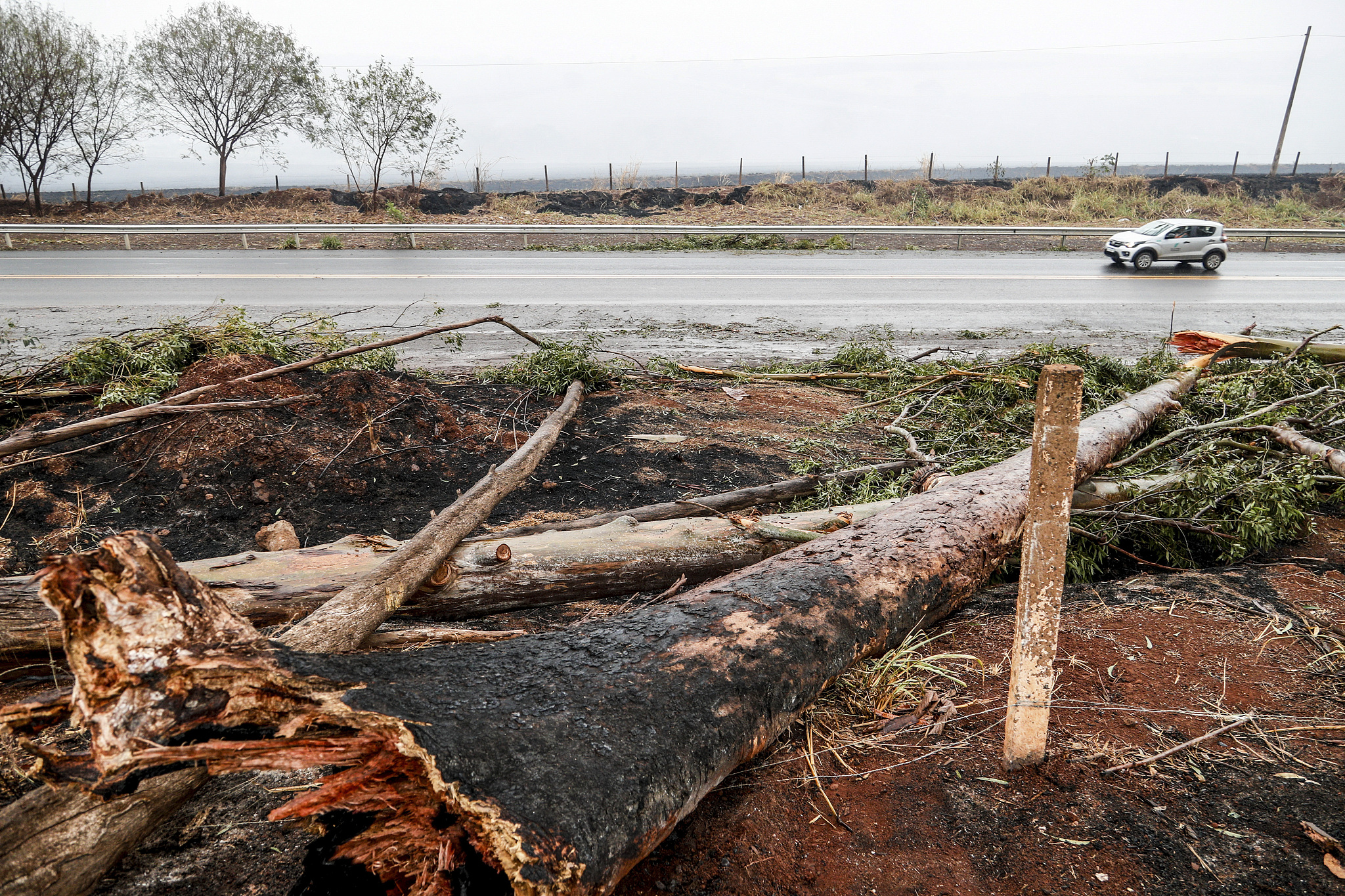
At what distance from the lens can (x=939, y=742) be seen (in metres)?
2.34

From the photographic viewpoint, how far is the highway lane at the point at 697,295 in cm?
911

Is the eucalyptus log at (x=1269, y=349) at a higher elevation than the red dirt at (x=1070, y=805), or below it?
higher

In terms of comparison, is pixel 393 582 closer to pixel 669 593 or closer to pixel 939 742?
pixel 669 593

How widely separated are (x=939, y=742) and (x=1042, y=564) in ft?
2.25

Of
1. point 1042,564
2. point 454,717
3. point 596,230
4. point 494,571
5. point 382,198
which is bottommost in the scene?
point 494,571

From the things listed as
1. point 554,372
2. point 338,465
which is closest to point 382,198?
point 554,372

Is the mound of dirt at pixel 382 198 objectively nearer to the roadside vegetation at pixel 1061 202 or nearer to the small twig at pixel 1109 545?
the roadside vegetation at pixel 1061 202

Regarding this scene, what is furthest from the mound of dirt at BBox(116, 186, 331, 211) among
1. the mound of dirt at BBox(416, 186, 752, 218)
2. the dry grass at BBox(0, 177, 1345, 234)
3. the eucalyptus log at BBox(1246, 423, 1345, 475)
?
the eucalyptus log at BBox(1246, 423, 1345, 475)

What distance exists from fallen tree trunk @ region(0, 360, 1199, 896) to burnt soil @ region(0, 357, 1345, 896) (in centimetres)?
23

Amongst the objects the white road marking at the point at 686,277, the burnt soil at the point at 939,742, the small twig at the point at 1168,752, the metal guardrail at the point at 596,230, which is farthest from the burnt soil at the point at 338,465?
the metal guardrail at the point at 596,230

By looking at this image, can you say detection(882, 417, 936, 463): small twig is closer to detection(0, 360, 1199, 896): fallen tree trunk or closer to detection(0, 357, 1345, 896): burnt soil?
detection(0, 357, 1345, 896): burnt soil

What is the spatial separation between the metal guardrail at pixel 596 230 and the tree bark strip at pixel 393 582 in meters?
16.4

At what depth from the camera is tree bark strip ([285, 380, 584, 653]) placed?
2387 millimetres

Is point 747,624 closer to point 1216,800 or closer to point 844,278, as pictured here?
point 1216,800
